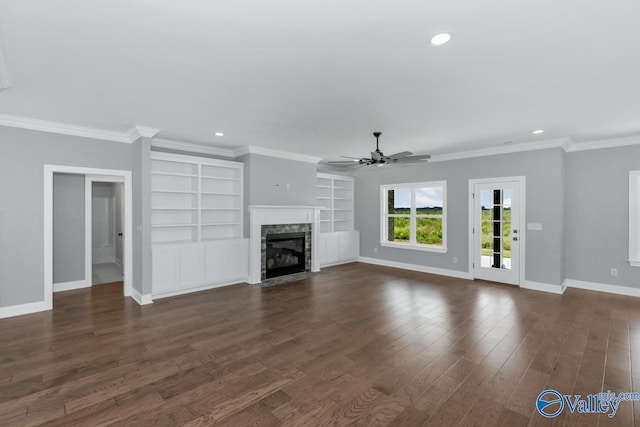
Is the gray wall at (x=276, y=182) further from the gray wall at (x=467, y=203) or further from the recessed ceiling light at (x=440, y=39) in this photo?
the recessed ceiling light at (x=440, y=39)

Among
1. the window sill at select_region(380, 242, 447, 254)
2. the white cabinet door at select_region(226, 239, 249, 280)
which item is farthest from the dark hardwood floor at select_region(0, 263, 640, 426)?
the window sill at select_region(380, 242, 447, 254)

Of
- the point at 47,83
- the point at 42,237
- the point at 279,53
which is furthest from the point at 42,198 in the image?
the point at 279,53

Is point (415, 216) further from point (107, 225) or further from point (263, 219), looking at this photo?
point (107, 225)

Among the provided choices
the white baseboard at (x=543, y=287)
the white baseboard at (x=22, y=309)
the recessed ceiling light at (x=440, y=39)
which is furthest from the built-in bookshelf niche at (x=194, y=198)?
the white baseboard at (x=543, y=287)

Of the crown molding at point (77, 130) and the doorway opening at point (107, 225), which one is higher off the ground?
the crown molding at point (77, 130)

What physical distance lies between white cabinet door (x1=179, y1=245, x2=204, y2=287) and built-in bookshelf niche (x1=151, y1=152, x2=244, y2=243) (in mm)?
293

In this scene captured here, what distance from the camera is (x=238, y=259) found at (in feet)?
19.5

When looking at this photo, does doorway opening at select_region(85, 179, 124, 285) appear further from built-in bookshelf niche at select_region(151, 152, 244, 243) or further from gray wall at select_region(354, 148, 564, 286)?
gray wall at select_region(354, 148, 564, 286)

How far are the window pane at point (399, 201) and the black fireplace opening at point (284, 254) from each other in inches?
101

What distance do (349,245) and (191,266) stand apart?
427 centimetres

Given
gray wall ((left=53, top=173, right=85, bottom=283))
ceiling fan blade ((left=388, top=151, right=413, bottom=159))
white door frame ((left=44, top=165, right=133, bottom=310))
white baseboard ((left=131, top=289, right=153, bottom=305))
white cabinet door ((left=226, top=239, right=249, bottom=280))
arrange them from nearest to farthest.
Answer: ceiling fan blade ((left=388, top=151, right=413, bottom=159)), white door frame ((left=44, top=165, right=133, bottom=310)), white baseboard ((left=131, top=289, right=153, bottom=305)), gray wall ((left=53, top=173, right=85, bottom=283)), white cabinet door ((left=226, top=239, right=249, bottom=280))

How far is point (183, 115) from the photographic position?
4004 millimetres
